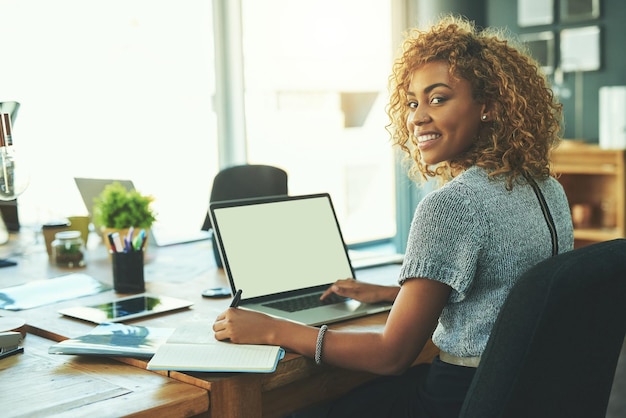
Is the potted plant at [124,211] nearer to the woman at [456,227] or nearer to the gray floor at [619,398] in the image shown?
the woman at [456,227]

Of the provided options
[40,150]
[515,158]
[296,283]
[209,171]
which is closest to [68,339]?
[296,283]

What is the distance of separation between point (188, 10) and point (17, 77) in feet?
3.48

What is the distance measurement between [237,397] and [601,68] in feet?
15.4

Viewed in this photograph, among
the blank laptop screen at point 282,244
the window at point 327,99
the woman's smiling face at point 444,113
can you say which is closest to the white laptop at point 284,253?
the blank laptop screen at point 282,244

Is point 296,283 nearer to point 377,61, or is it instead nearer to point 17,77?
point 17,77

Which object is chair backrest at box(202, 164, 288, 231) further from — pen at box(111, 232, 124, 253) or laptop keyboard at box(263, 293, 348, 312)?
laptop keyboard at box(263, 293, 348, 312)

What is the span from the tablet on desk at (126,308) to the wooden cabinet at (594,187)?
3557mm

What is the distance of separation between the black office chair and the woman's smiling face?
1.31 m

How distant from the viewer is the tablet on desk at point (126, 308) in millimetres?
1796

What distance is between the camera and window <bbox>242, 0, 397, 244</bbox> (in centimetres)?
498

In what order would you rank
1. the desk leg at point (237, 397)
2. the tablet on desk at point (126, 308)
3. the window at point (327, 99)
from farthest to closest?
1. the window at point (327, 99)
2. the tablet on desk at point (126, 308)
3. the desk leg at point (237, 397)

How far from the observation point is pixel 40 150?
12.8 feet

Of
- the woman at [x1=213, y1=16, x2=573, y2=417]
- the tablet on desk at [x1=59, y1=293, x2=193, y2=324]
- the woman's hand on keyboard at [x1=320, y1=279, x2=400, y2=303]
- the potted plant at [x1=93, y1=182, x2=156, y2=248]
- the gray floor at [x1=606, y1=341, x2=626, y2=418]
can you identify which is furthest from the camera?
the gray floor at [x1=606, y1=341, x2=626, y2=418]

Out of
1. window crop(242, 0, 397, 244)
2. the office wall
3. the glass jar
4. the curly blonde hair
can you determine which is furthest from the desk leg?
the office wall
